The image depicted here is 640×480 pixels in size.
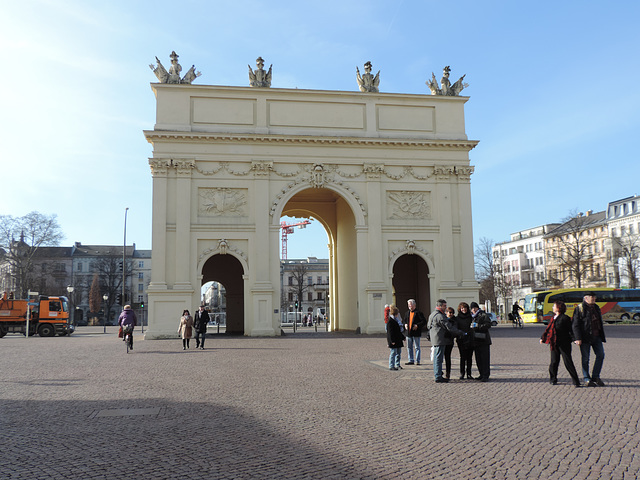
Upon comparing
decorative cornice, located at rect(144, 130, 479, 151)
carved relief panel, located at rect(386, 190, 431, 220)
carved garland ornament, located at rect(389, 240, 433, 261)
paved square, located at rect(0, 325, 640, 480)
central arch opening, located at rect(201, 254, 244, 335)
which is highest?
decorative cornice, located at rect(144, 130, 479, 151)

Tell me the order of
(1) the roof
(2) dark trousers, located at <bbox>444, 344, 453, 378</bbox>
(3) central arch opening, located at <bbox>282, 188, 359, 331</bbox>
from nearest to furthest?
(2) dark trousers, located at <bbox>444, 344, 453, 378</bbox> → (3) central arch opening, located at <bbox>282, 188, 359, 331</bbox> → (1) the roof

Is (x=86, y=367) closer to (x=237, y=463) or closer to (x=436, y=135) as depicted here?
(x=237, y=463)

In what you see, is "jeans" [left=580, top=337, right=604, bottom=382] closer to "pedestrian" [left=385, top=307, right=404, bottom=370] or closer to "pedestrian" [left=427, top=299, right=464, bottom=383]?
"pedestrian" [left=427, top=299, right=464, bottom=383]

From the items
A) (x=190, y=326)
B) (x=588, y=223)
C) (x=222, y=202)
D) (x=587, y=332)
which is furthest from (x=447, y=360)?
(x=588, y=223)

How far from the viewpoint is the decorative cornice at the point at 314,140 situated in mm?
32594

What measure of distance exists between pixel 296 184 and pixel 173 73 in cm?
955

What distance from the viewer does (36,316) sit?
4069cm

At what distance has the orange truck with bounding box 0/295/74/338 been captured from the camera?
4000 centimetres

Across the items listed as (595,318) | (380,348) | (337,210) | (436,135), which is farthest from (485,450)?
(337,210)

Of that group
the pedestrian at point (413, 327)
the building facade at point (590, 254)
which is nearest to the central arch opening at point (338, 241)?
the pedestrian at point (413, 327)

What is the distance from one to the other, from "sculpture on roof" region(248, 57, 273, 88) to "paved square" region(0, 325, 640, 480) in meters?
23.0

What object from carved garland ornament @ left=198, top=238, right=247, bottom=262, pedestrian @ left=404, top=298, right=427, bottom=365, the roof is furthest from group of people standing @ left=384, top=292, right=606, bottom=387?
the roof

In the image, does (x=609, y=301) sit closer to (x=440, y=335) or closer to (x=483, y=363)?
(x=483, y=363)

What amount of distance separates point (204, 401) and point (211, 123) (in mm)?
25563
